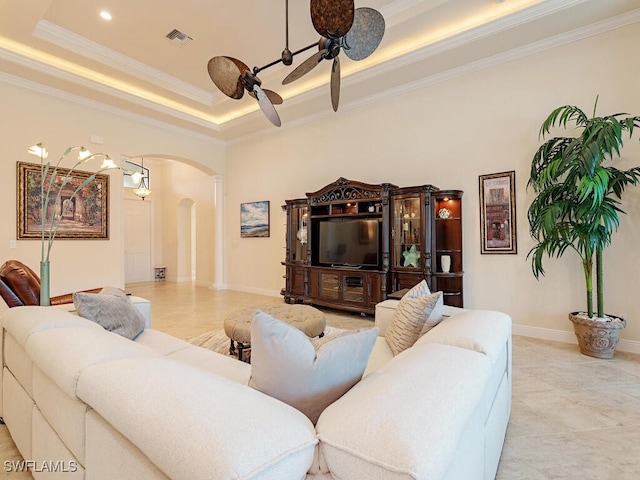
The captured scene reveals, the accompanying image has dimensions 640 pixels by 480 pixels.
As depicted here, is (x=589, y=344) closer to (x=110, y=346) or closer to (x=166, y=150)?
(x=110, y=346)

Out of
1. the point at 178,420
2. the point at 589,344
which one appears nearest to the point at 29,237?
the point at 178,420

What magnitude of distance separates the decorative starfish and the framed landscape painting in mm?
3228

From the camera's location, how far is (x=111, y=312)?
2.14m

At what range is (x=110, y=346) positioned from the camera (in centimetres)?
127

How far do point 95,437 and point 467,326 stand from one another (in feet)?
5.16

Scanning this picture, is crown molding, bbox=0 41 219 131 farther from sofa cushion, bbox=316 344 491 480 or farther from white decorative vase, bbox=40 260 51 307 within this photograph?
sofa cushion, bbox=316 344 491 480

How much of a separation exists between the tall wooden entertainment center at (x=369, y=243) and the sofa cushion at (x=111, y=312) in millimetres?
3033

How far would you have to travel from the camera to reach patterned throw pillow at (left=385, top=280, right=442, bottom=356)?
1.95 metres

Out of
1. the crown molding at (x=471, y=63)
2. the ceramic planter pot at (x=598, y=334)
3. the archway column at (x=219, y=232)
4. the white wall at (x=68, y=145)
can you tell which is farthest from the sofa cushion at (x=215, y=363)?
the archway column at (x=219, y=232)

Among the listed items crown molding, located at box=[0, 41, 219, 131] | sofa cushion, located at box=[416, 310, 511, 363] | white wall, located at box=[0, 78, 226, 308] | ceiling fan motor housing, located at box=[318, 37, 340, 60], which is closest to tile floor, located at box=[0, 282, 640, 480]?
sofa cushion, located at box=[416, 310, 511, 363]

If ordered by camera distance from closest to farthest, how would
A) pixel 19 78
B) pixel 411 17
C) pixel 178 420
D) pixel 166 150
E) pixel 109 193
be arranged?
pixel 178 420 → pixel 411 17 → pixel 19 78 → pixel 109 193 → pixel 166 150

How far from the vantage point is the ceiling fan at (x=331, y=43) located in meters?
2.00

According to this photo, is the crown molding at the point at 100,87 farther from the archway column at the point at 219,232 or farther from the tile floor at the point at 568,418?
the tile floor at the point at 568,418

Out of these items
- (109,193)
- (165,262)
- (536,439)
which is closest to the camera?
(536,439)
